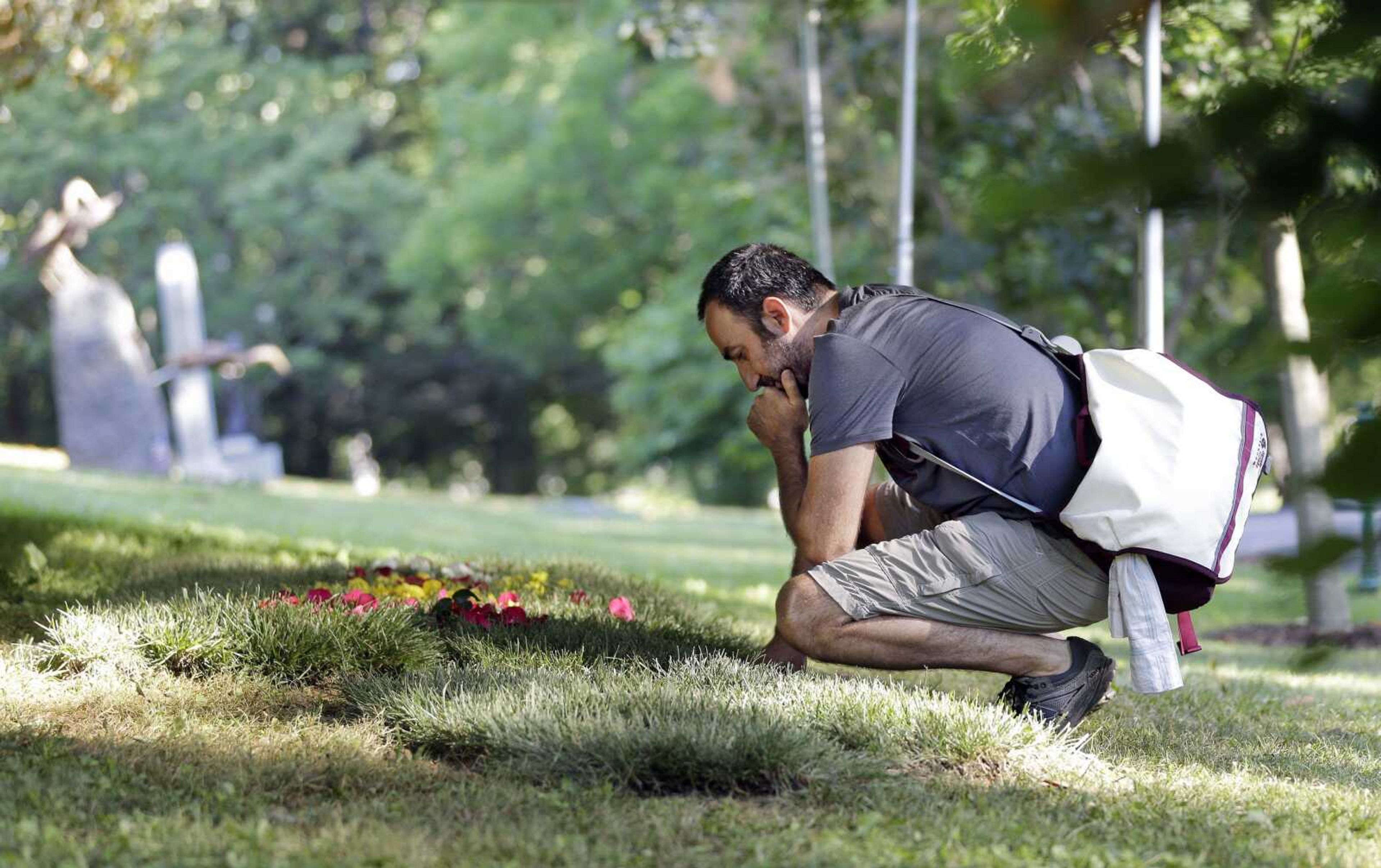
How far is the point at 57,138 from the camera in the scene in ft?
94.6

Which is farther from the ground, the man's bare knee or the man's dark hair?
the man's dark hair

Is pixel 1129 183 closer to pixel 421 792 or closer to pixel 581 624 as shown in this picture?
pixel 421 792

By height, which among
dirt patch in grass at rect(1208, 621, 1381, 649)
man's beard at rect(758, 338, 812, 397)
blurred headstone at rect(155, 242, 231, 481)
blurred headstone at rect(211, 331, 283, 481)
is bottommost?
blurred headstone at rect(211, 331, 283, 481)

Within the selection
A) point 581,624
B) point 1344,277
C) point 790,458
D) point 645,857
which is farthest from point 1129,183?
point 581,624

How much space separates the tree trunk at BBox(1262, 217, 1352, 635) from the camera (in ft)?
4.85

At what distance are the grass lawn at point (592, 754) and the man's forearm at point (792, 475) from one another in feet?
1.55

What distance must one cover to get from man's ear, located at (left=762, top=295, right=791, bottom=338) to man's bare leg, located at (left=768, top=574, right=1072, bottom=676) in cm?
66

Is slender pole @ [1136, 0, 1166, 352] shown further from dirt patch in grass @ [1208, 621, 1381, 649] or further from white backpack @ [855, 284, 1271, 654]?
dirt patch in grass @ [1208, 621, 1381, 649]

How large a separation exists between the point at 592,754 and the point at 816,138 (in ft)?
28.3

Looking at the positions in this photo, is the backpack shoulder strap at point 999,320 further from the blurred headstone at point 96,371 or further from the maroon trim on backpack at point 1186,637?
the blurred headstone at point 96,371

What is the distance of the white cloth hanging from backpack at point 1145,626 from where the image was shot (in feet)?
11.2

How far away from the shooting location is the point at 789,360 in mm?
3879

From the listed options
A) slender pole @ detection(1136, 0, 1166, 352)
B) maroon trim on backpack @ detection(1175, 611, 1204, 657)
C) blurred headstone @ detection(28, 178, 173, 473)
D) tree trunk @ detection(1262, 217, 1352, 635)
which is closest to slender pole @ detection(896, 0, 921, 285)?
tree trunk @ detection(1262, 217, 1352, 635)

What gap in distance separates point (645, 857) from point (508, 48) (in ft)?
94.4
